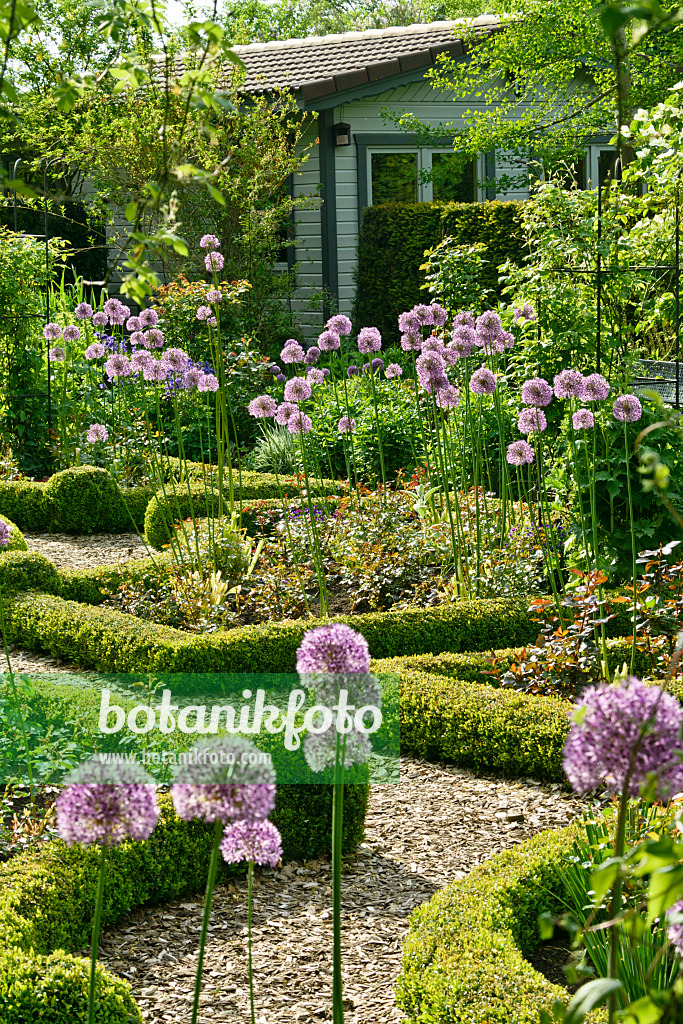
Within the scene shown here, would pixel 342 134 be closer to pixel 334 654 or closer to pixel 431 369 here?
pixel 431 369

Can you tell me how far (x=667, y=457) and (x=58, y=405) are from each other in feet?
19.5

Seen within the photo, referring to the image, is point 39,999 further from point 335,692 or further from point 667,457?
point 667,457

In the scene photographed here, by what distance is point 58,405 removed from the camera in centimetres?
930

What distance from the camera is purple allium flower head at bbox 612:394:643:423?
4.12 m

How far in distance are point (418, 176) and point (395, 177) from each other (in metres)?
0.31

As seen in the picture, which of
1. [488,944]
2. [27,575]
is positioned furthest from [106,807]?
[27,575]

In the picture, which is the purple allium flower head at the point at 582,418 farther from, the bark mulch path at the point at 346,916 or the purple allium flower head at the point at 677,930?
the purple allium flower head at the point at 677,930

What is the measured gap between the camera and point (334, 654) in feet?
4.50

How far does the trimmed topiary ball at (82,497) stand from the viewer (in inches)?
311

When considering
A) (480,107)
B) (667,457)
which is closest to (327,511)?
(667,457)

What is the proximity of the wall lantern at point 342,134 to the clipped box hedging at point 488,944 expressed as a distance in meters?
11.5

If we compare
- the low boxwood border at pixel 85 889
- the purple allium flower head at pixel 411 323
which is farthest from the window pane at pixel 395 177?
the low boxwood border at pixel 85 889

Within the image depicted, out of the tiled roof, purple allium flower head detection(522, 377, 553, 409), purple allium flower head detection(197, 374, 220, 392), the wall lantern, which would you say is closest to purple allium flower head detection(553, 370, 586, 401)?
purple allium flower head detection(522, 377, 553, 409)

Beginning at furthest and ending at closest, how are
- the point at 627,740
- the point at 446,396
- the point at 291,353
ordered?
the point at 291,353, the point at 446,396, the point at 627,740
